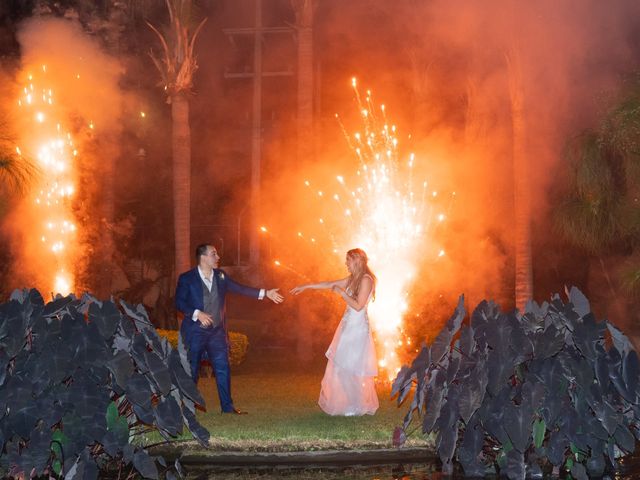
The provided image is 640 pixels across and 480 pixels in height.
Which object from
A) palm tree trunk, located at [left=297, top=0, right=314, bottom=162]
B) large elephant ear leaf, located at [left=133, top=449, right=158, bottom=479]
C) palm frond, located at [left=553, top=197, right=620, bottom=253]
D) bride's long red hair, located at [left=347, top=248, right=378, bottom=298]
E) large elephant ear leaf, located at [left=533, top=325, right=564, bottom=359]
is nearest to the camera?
large elephant ear leaf, located at [left=133, top=449, right=158, bottom=479]

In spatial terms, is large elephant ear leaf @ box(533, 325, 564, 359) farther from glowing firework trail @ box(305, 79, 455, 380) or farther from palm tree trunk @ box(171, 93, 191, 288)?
palm tree trunk @ box(171, 93, 191, 288)

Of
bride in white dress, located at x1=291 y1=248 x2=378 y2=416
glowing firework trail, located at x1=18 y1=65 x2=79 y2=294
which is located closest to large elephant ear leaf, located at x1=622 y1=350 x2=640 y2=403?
bride in white dress, located at x1=291 y1=248 x2=378 y2=416

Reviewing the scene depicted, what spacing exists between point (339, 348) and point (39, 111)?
1025cm

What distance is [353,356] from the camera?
1027cm

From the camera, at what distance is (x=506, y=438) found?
7301 mm

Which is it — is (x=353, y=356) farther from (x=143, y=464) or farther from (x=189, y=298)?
(x=143, y=464)

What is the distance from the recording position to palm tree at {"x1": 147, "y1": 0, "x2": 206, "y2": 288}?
60.1 ft

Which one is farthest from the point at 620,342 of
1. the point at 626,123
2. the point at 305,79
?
the point at 305,79

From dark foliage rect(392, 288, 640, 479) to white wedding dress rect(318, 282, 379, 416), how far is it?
8.11 ft

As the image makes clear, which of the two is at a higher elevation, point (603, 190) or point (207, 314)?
point (603, 190)

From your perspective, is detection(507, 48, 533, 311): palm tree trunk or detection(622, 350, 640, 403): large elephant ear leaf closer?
detection(622, 350, 640, 403): large elephant ear leaf

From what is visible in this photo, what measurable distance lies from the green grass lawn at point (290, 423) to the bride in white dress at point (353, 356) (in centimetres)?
19

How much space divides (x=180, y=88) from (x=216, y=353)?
31.0 feet

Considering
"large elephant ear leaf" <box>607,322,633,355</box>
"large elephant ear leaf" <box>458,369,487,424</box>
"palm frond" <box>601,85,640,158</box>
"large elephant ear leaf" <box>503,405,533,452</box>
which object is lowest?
"large elephant ear leaf" <box>503,405,533,452</box>
